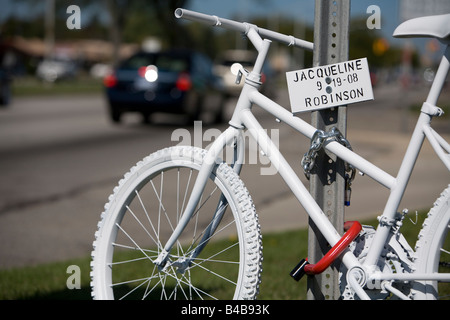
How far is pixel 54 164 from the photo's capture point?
9.98m

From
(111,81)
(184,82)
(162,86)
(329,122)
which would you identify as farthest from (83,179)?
(111,81)

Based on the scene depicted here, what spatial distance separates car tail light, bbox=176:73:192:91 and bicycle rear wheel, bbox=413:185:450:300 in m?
13.0

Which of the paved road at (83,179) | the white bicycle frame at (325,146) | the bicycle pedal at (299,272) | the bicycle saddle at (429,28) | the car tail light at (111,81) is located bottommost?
the paved road at (83,179)

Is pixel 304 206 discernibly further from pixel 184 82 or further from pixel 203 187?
pixel 184 82

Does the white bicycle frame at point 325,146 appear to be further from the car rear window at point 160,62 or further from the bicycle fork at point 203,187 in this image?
the car rear window at point 160,62

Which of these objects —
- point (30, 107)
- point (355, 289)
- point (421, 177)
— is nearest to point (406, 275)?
point (355, 289)

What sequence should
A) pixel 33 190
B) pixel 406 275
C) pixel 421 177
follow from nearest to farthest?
pixel 406 275, pixel 33 190, pixel 421 177

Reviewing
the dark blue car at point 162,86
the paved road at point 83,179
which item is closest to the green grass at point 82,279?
the paved road at point 83,179

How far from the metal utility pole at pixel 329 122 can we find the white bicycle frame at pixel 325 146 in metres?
0.15

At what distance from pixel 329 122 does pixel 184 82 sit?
12.7 metres

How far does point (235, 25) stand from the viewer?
285cm

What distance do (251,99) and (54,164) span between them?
7.56 m

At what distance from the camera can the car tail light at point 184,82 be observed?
50.3 ft
